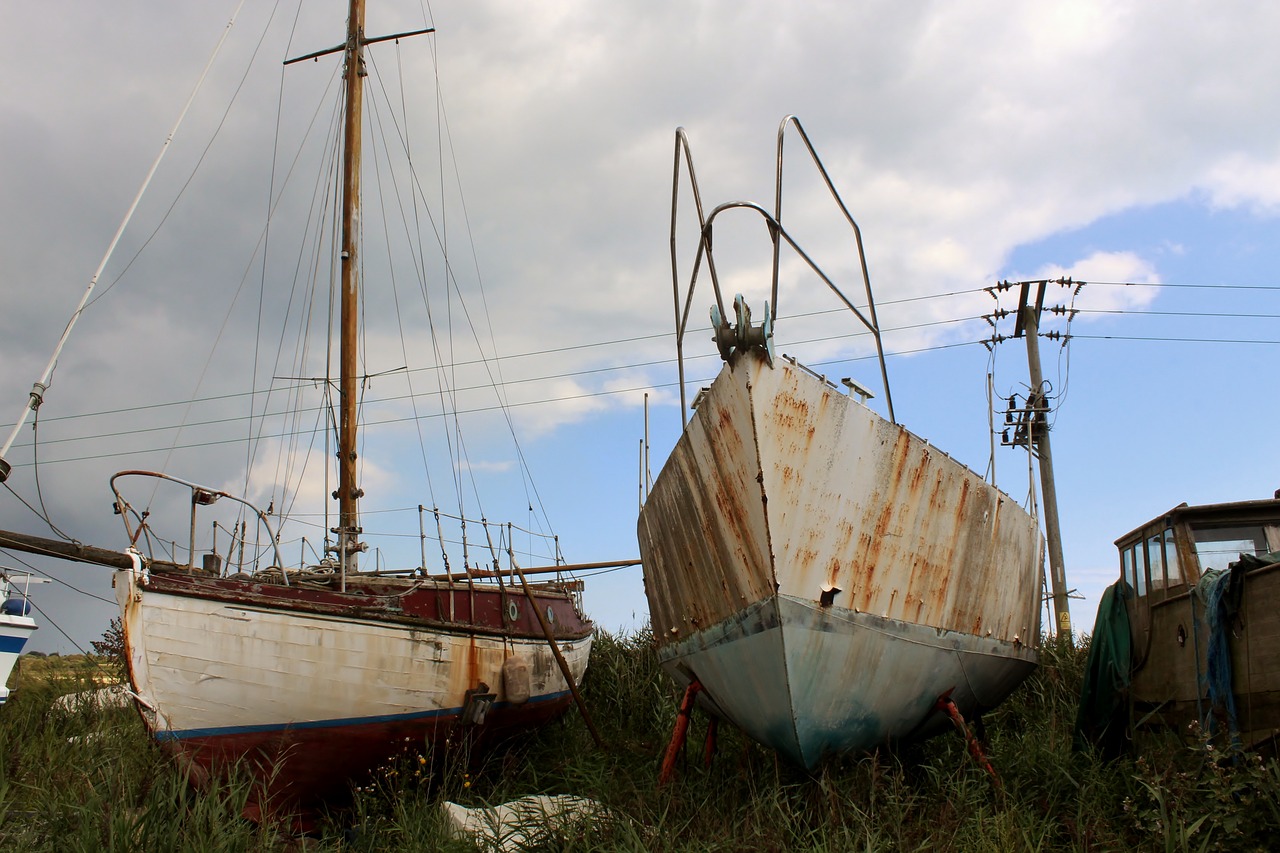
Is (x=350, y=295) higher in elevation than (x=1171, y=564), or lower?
higher

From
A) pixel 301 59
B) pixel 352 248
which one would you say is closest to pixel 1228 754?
pixel 352 248

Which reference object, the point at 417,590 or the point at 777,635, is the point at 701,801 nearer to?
the point at 777,635

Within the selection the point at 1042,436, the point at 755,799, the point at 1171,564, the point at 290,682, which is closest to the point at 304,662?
the point at 290,682

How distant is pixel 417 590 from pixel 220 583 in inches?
79.4

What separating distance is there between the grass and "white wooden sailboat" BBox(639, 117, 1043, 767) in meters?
0.52

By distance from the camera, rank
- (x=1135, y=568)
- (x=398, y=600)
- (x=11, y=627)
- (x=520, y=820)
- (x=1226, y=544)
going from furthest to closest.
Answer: (x=11, y=627), (x=398, y=600), (x=1135, y=568), (x=1226, y=544), (x=520, y=820)

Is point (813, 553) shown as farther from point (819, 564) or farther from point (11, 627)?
point (11, 627)

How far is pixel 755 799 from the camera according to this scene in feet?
21.7

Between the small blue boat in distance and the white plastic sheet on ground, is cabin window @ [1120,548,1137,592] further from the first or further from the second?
the small blue boat in distance

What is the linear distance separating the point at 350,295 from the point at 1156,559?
11.4 m

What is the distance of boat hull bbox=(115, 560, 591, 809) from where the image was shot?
8211 millimetres

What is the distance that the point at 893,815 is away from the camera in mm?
6047

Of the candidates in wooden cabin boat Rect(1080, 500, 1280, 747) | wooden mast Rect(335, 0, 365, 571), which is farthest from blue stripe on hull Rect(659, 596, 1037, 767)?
wooden mast Rect(335, 0, 365, 571)

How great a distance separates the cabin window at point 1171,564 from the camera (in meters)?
7.09
